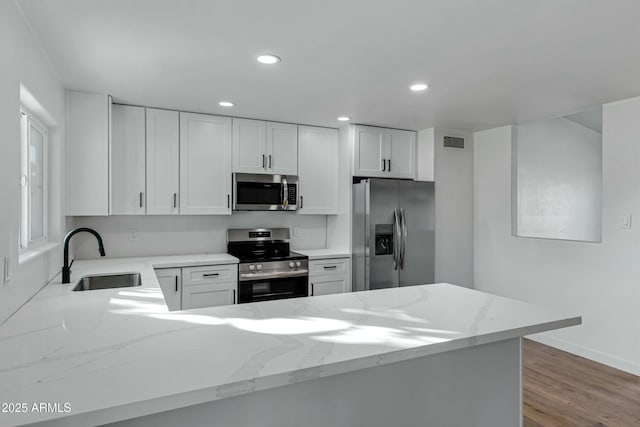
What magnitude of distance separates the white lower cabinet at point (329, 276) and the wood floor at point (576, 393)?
1.85 meters

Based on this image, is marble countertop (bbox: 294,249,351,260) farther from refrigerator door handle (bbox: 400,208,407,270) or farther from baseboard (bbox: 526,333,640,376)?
baseboard (bbox: 526,333,640,376)

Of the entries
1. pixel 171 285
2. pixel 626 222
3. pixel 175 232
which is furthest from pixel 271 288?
pixel 626 222

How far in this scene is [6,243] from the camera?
5.51 ft

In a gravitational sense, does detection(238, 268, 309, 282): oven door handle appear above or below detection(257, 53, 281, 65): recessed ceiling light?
below

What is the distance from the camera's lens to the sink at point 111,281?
9.16ft

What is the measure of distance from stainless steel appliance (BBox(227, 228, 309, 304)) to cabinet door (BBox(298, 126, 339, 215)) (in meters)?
0.47

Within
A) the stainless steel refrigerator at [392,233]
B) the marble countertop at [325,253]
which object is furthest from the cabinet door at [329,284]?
the marble countertop at [325,253]

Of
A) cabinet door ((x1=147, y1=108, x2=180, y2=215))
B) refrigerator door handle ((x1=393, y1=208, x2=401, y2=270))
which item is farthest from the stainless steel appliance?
refrigerator door handle ((x1=393, y1=208, x2=401, y2=270))

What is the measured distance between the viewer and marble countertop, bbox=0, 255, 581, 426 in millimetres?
950

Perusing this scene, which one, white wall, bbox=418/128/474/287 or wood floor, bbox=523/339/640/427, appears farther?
white wall, bbox=418/128/474/287

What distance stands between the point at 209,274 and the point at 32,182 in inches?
61.9

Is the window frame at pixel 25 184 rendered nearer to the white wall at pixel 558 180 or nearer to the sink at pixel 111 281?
the sink at pixel 111 281

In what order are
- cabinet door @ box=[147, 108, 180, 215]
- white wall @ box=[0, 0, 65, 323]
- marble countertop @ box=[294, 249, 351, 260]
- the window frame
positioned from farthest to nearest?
marble countertop @ box=[294, 249, 351, 260] → cabinet door @ box=[147, 108, 180, 215] → the window frame → white wall @ box=[0, 0, 65, 323]

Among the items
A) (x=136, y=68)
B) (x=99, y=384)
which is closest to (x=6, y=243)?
(x=99, y=384)
